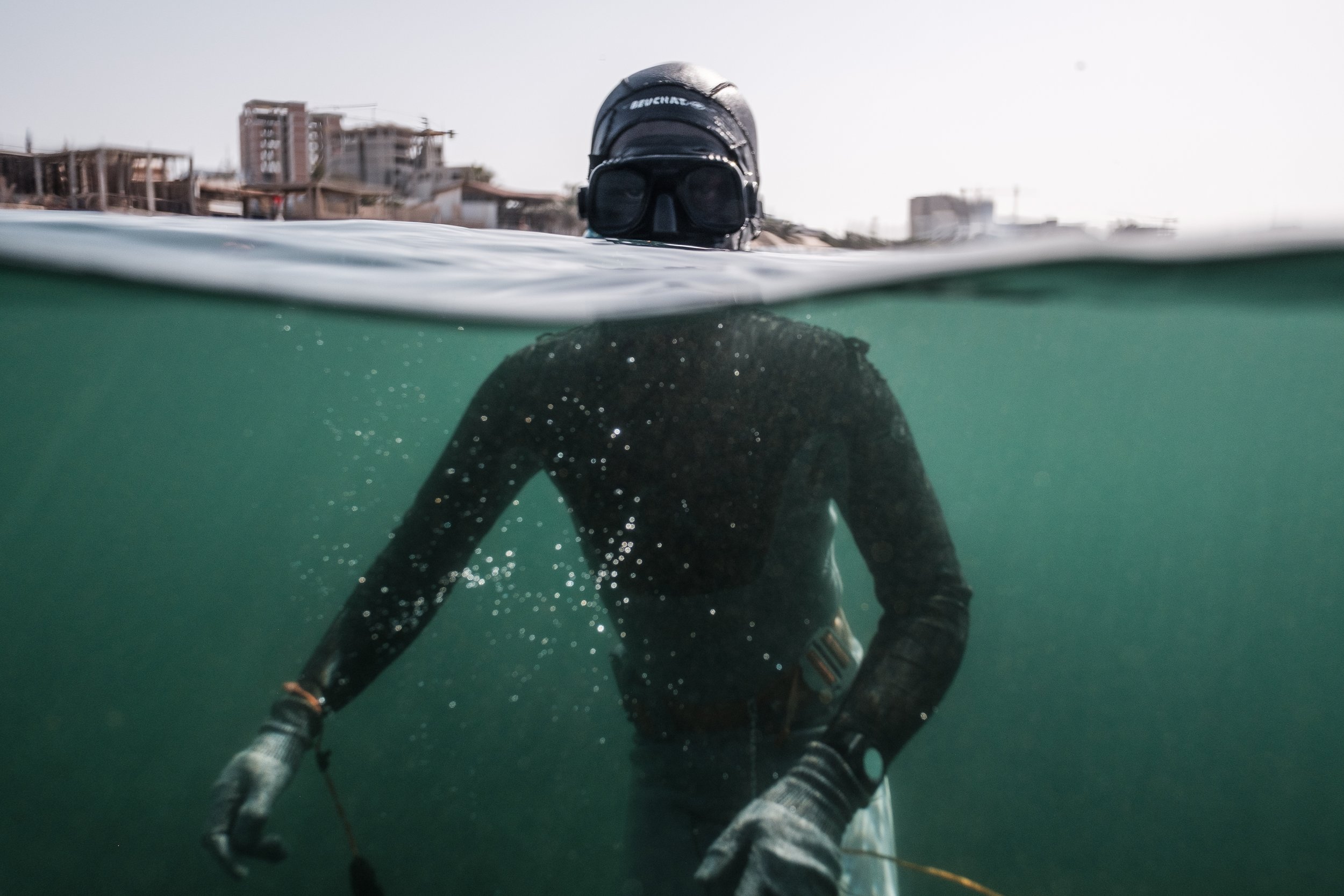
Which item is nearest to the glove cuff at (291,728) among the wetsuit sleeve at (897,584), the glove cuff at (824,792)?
the glove cuff at (824,792)

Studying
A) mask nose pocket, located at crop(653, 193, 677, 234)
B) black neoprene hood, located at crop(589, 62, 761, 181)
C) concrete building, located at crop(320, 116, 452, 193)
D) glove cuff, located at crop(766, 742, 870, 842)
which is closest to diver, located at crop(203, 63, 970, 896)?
glove cuff, located at crop(766, 742, 870, 842)

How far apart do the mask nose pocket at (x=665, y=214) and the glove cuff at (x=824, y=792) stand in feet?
7.83

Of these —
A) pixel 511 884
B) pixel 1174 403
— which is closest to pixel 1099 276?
A: pixel 1174 403

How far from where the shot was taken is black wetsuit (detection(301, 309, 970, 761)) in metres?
3.22

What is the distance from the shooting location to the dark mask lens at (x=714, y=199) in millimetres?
3771

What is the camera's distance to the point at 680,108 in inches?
157

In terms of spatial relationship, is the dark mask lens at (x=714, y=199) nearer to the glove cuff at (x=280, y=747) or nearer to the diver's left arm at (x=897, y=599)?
the diver's left arm at (x=897, y=599)

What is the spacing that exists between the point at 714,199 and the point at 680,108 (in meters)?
0.56

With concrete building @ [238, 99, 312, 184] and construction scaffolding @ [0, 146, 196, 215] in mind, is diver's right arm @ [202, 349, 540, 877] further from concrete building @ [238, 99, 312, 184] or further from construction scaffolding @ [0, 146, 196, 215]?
concrete building @ [238, 99, 312, 184]

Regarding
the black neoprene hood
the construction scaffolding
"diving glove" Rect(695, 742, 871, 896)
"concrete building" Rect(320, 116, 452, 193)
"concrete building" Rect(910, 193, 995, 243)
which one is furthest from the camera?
"concrete building" Rect(320, 116, 452, 193)

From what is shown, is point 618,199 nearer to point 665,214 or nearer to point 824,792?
point 665,214

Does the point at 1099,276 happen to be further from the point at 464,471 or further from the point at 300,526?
the point at 300,526

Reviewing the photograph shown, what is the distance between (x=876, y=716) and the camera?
2914mm

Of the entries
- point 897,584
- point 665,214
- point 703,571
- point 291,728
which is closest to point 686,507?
point 703,571
